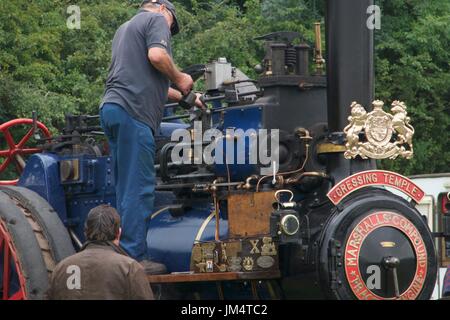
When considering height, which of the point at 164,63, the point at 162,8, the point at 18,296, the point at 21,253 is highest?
the point at 162,8

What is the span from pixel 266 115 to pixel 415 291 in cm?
130

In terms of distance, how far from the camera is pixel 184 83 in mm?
6375

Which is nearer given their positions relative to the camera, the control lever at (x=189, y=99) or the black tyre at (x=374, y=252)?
the black tyre at (x=374, y=252)

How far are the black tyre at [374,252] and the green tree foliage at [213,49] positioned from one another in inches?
310

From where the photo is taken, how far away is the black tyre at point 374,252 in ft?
18.0

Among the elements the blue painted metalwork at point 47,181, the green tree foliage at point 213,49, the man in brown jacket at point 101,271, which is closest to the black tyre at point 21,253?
the blue painted metalwork at point 47,181

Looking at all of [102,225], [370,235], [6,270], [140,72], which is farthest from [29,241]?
[370,235]

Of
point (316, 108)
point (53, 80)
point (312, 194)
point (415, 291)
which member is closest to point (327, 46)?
point (316, 108)

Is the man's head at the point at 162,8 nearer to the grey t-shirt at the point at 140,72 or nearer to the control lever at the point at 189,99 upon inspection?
the grey t-shirt at the point at 140,72

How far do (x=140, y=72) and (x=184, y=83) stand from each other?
0.28 meters

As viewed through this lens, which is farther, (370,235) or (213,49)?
(213,49)

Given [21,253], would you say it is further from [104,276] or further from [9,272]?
[104,276]

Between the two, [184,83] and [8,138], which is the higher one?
[184,83]

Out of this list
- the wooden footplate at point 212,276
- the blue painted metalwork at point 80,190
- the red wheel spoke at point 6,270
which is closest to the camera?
the wooden footplate at point 212,276
